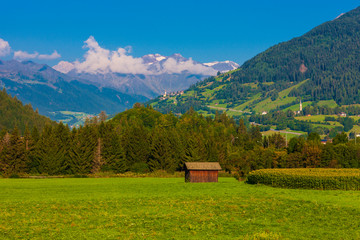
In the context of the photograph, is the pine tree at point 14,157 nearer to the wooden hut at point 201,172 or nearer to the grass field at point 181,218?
the wooden hut at point 201,172

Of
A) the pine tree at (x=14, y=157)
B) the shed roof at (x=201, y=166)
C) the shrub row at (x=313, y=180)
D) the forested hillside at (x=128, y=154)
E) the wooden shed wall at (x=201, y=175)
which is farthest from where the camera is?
the forested hillside at (x=128, y=154)

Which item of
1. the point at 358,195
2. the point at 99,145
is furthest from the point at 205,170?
the point at 99,145

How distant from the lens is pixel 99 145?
12256 cm

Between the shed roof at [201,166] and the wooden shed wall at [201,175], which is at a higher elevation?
the shed roof at [201,166]

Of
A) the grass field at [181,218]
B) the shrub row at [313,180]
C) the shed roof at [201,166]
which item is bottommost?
the grass field at [181,218]

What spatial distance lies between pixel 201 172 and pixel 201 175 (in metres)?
0.61

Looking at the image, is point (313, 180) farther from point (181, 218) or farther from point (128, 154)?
point (128, 154)

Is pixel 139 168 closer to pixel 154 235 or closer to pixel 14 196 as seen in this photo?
pixel 14 196

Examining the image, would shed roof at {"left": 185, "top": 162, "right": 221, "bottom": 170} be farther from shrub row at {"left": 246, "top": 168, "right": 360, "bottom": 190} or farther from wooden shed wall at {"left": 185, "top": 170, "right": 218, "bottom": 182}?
shrub row at {"left": 246, "top": 168, "right": 360, "bottom": 190}

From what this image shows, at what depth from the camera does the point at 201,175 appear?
8675cm

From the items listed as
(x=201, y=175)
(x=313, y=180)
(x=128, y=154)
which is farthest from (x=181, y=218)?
(x=128, y=154)

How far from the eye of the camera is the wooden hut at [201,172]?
86125 mm

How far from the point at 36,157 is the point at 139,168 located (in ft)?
97.0

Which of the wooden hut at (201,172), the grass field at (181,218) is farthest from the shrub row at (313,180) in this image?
the grass field at (181,218)
